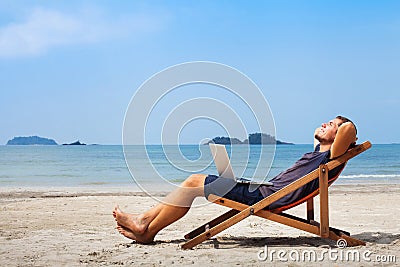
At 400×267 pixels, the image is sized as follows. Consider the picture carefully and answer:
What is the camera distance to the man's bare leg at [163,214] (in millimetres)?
5305

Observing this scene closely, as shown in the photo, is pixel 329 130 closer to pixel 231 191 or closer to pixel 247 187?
pixel 247 187

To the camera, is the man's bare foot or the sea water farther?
the sea water

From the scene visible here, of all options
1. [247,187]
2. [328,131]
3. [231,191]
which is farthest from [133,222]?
[328,131]

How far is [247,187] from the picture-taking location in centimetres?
529

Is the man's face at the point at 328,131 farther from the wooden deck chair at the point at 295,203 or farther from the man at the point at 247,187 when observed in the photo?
the wooden deck chair at the point at 295,203

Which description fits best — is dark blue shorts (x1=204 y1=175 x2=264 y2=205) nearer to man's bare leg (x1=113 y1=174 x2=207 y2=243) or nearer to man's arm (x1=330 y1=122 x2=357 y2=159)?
man's bare leg (x1=113 y1=174 x2=207 y2=243)

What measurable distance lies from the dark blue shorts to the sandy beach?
50cm

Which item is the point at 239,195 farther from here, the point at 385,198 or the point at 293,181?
the point at 385,198

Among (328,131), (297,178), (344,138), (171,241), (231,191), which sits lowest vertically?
(171,241)

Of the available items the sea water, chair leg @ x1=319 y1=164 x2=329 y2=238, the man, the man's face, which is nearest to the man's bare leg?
the man

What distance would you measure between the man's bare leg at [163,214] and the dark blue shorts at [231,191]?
0.30 ft

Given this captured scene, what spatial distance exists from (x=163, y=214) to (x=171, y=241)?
0.56 m

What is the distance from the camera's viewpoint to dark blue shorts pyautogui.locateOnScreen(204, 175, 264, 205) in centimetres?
523

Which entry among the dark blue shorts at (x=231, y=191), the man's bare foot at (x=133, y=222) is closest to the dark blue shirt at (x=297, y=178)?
the dark blue shorts at (x=231, y=191)
